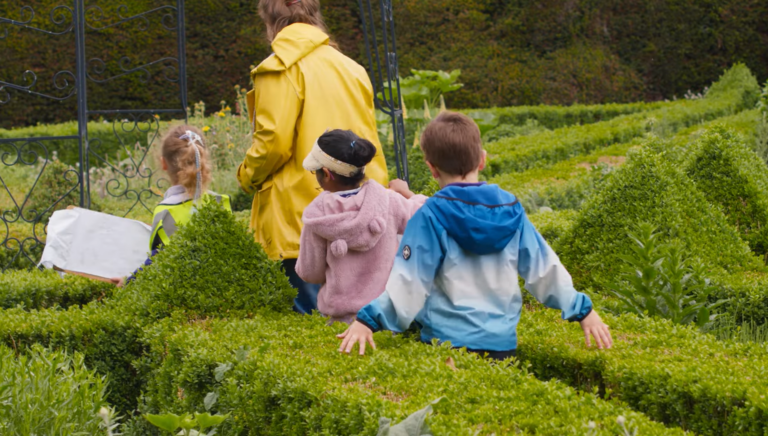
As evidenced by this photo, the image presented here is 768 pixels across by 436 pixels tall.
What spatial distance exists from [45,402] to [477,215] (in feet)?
4.70

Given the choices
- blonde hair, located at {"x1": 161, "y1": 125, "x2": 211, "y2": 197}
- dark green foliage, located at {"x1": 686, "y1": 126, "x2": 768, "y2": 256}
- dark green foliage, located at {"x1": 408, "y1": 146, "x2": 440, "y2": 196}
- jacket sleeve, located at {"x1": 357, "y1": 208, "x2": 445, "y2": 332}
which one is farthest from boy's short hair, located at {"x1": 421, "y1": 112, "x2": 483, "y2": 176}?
dark green foliage, located at {"x1": 408, "y1": 146, "x2": 440, "y2": 196}

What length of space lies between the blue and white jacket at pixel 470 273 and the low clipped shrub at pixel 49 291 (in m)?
2.56

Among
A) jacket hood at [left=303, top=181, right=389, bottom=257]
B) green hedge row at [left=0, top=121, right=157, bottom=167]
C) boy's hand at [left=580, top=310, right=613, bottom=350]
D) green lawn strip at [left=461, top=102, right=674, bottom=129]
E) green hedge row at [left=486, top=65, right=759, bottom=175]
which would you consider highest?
jacket hood at [left=303, top=181, right=389, bottom=257]

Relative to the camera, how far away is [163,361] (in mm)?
3051

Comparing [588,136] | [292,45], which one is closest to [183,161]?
[292,45]

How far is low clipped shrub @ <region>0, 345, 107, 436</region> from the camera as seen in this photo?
2.33 m

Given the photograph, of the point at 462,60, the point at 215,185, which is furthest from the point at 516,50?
the point at 215,185

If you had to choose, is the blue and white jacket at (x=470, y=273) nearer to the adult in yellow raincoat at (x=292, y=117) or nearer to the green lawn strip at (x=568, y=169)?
the adult in yellow raincoat at (x=292, y=117)

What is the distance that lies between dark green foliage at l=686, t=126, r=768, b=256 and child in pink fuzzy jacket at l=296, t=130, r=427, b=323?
252 cm

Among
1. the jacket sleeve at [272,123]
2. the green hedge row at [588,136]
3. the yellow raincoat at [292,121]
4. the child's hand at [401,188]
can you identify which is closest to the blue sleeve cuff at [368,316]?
the child's hand at [401,188]

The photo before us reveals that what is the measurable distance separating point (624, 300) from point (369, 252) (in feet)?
4.07

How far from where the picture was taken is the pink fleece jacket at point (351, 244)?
2875 mm

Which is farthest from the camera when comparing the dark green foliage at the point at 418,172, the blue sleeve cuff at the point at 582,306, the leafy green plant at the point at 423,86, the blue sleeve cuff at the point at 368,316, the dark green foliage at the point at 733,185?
the leafy green plant at the point at 423,86

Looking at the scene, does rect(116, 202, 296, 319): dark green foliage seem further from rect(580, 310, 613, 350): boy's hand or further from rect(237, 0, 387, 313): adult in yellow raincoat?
rect(580, 310, 613, 350): boy's hand
